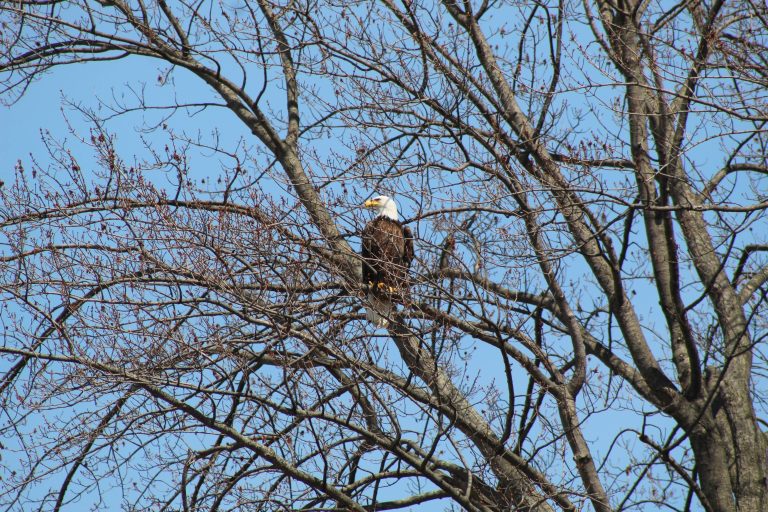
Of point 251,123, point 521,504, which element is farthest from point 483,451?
point 251,123

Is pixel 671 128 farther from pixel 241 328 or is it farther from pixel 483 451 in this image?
pixel 241 328

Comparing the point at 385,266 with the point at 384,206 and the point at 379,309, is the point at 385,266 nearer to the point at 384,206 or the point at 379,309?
the point at 379,309

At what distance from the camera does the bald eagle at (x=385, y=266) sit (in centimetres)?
541

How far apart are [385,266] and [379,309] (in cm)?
38

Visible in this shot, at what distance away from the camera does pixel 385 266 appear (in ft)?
18.1

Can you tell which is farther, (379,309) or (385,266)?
(379,309)

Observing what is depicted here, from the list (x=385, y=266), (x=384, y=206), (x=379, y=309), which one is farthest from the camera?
(x=384, y=206)

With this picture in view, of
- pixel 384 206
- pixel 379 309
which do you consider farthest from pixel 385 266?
pixel 384 206

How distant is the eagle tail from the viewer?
5.38 metres

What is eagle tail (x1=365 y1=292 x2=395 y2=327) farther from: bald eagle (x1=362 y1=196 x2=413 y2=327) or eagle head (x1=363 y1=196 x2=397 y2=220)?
eagle head (x1=363 y1=196 x2=397 y2=220)

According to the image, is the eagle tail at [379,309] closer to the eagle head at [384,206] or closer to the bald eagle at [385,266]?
Result: the bald eagle at [385,266]

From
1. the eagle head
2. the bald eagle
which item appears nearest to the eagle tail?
the bald eagle

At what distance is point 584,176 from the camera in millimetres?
5637

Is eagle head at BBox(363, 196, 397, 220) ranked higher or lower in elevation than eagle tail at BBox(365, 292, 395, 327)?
higher
